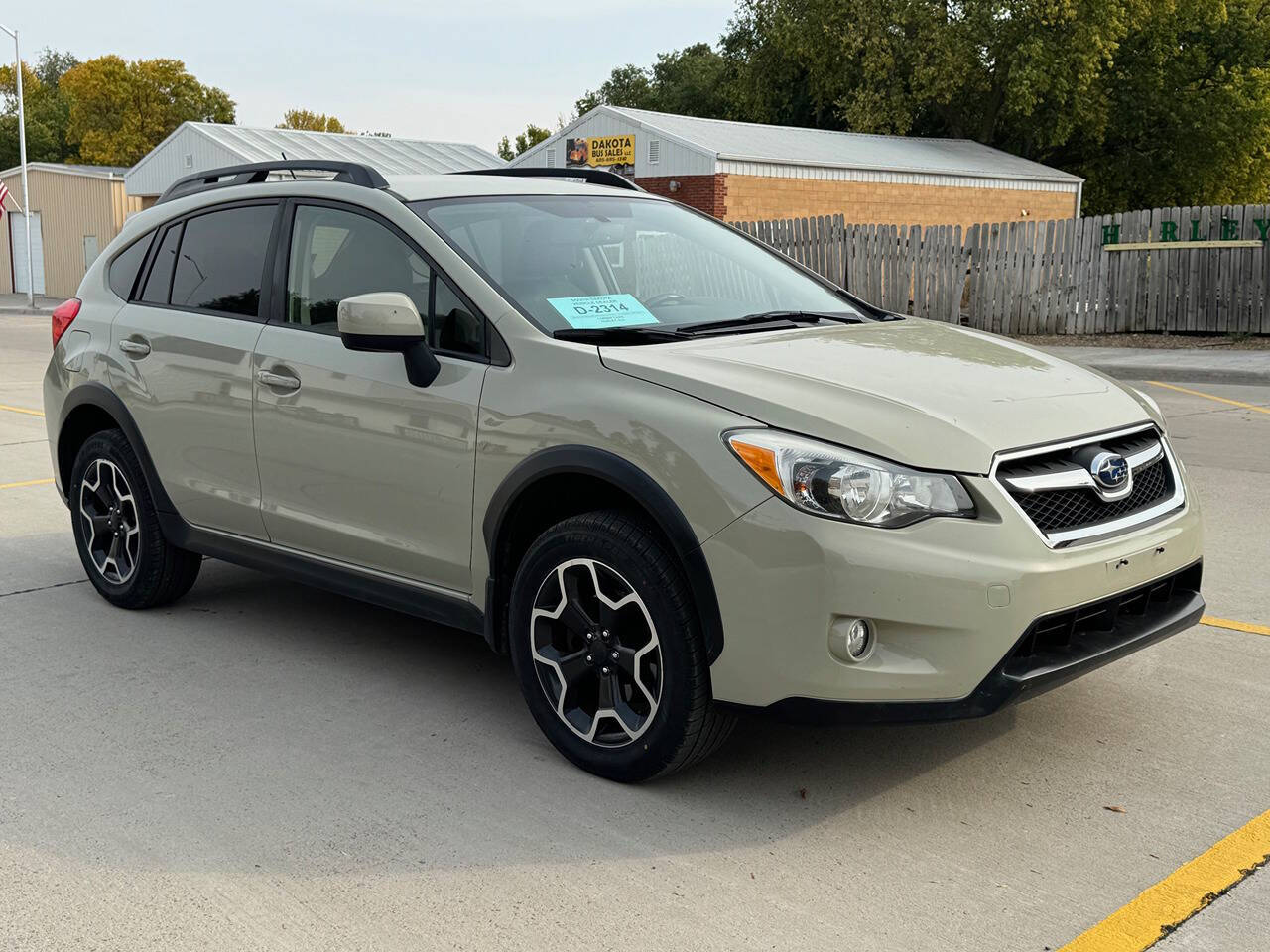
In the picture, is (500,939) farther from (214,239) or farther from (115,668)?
(214,239)

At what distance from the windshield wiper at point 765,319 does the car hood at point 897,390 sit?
11 centimetres

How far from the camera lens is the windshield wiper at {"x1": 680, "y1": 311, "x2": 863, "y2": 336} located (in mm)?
4418

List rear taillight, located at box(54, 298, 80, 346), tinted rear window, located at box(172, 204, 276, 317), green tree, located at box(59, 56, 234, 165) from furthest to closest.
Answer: green tree, located at box(59, 56, 234, 165)
rear taillight, located at box(54, 298, 80, 346)
tinted rear window, located at box(172, 204, 276, 317)

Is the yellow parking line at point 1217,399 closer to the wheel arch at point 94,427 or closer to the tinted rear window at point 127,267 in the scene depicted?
the tinted rear window at point 127,267

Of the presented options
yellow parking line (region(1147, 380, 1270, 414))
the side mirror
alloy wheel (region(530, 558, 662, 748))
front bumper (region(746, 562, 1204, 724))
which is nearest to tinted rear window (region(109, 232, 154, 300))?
the side mirror

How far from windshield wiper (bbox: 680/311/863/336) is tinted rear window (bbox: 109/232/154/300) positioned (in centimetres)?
273

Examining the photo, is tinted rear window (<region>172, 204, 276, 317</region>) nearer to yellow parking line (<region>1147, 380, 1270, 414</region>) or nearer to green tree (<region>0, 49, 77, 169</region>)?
yellow parking line (<region>1147, 380, 1270, 414</region>)

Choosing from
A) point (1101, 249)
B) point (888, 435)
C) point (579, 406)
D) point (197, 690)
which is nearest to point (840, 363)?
point (888, 435)

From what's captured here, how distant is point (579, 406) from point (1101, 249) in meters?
17.9

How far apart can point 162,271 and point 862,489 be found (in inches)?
139

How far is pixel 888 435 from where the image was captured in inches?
139

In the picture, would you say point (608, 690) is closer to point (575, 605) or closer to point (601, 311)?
point (575, 605)

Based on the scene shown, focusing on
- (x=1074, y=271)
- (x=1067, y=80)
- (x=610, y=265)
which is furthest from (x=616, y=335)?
(x=1067, y=80)

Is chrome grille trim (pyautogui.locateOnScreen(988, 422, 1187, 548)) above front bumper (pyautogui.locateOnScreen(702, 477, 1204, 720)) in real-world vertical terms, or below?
above
